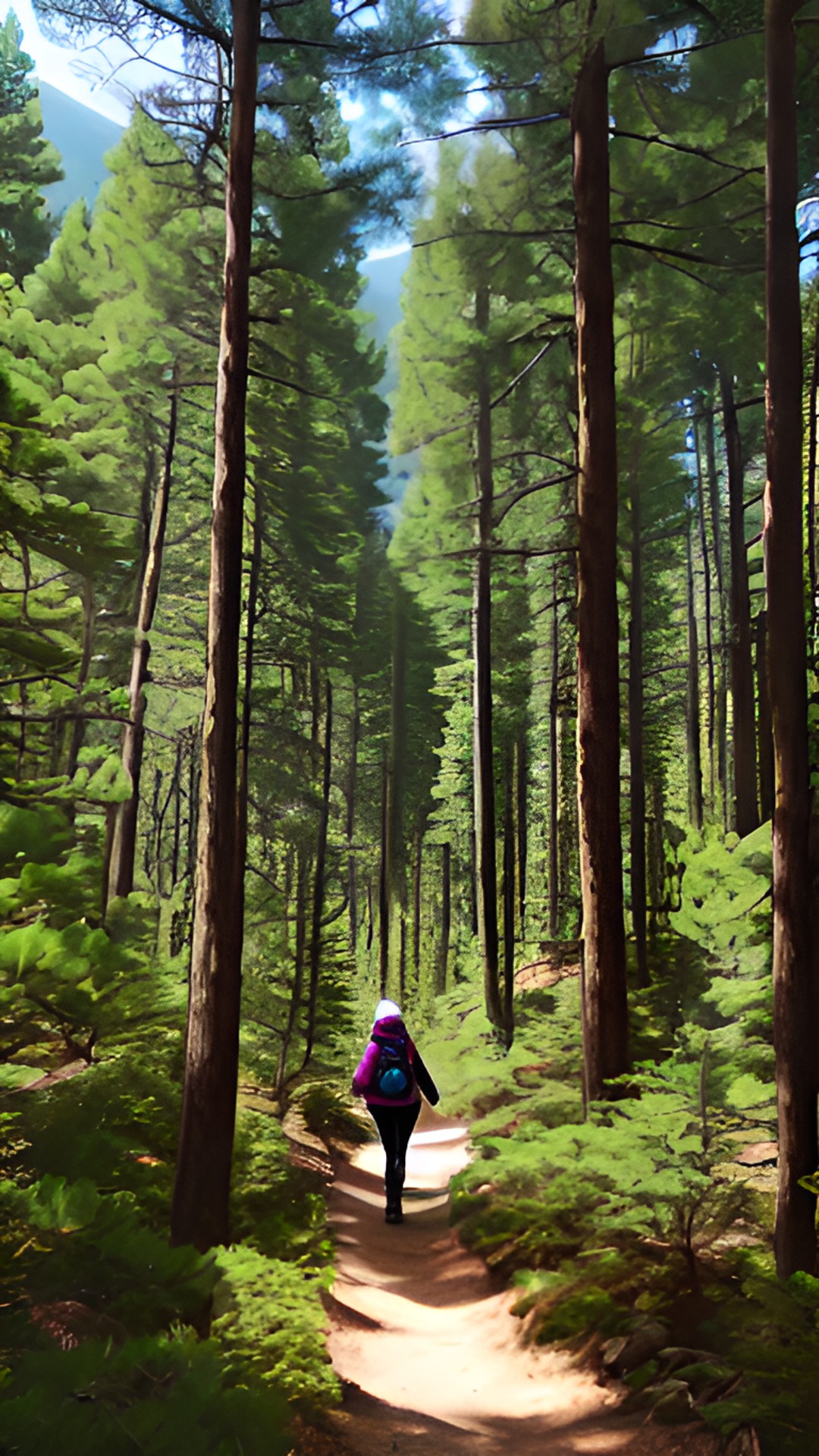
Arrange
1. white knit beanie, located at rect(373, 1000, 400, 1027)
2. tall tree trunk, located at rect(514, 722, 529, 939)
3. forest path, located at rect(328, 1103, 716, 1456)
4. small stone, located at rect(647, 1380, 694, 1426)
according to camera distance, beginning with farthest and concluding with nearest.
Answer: tall tree trunk, located at rect(514, 722, 529, 939) < white knit beanie, located at rect(373, 1000, 400, 1027) < forest path, located at rect(328, 1103, 716, 1456) < small stone, located at rect(647, 1380, 694, 1426)

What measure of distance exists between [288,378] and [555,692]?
837cm

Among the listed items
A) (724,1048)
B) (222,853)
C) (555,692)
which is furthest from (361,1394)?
(555,692)

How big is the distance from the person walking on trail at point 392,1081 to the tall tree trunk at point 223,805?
146 cm

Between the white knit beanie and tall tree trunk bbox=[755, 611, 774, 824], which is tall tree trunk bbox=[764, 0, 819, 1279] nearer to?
tall tree trunk bbox=[755, 611, 774, 824]

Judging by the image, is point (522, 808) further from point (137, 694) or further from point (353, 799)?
point (137, 694)

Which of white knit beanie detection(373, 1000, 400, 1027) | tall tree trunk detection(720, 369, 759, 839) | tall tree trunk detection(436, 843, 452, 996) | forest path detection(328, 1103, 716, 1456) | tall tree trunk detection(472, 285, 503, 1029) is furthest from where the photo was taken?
tall tree trunk detection(436, 843, 452, 996)

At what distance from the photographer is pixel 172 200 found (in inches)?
414

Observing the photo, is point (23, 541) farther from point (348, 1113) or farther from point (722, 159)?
point (348, 1113)

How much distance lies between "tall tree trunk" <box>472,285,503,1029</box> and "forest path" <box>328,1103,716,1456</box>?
189 inches

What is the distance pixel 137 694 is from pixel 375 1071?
5.15m

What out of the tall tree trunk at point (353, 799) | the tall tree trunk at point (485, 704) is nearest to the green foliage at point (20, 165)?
the tall tree trunk at point (485, 704)

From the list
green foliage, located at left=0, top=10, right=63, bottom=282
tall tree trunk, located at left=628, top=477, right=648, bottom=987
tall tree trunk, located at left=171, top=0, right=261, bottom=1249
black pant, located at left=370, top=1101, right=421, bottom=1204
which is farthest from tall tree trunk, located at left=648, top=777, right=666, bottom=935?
green foliage, located at left=0, top=10, right=63, bottom=282

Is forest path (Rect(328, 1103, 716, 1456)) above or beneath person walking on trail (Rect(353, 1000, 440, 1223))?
beneath

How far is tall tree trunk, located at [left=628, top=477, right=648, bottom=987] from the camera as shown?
1319 cm
